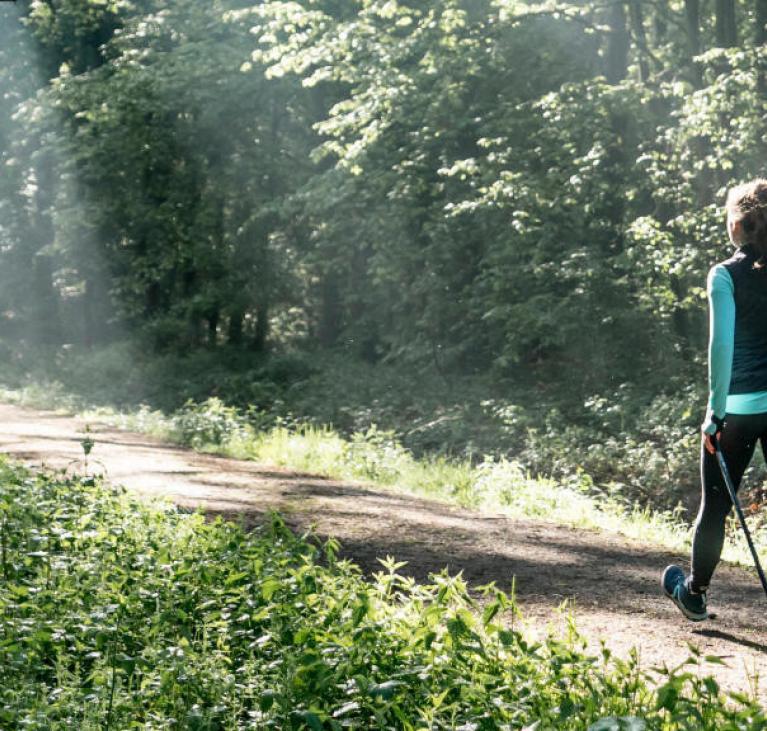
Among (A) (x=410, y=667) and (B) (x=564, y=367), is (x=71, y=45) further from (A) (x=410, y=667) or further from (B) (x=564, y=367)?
(A) (x=410, y=667)

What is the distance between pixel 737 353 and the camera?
534 cm

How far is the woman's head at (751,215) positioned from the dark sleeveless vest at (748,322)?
0.05 meters

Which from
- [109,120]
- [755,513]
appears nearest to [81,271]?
[109,120]

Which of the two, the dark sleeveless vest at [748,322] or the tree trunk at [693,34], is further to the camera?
the tree trunk at [693,34]

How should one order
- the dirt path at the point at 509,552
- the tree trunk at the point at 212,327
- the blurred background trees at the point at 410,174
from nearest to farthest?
the dirt path at the point at 509,552 → the blurred background trees at the point at 410,174 → the tree trunk at the point at 212,327

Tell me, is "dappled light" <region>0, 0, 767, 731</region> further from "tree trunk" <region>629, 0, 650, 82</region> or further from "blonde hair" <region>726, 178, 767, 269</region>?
"tree trunk" <region>629, 0, 650, 82</region>

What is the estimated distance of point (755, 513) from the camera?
11.0m

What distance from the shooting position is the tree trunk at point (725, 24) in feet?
51.0

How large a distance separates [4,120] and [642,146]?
81.7 ft

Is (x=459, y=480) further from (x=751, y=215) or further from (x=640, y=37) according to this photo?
(x=640, y=37)

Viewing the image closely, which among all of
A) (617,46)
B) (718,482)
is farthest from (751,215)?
(617,46)

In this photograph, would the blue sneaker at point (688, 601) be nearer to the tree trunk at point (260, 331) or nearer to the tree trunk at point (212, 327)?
the tree trunk at point (260, 331)

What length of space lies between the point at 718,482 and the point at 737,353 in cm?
64

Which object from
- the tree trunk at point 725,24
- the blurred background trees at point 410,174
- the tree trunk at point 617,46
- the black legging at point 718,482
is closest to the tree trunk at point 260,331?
the blurred background trees at point 410,174
